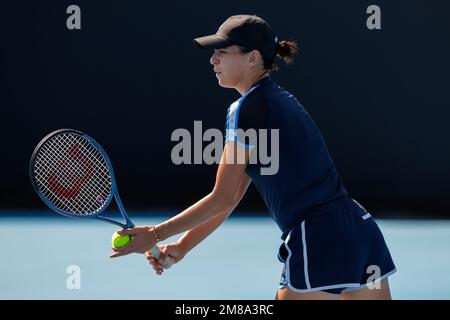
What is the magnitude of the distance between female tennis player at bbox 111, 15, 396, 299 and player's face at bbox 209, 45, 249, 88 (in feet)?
0.17

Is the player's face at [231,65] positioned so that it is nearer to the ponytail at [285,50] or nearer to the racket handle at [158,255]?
the ponytail at [285,50]

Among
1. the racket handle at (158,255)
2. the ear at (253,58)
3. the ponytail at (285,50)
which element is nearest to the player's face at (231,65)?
the ear at (253,58)

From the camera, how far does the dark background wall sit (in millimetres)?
7254

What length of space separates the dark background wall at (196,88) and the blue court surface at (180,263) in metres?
0.87

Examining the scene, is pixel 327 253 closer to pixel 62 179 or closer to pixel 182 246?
pixel 182 246

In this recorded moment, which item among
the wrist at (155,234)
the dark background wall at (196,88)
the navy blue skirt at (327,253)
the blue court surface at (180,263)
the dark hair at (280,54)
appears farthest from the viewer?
the dark background wall at (196,88)

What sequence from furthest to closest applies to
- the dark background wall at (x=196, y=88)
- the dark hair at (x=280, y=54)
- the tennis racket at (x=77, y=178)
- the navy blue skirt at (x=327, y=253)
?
the dark background wall at (x=196, y=88) < the tennis racket at (x=77, y=178) < the dark hair at (x=280, y=54) < the navy blue skirt at (x=327, y=253)

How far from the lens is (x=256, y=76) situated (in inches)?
112

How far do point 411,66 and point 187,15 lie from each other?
1926 mm

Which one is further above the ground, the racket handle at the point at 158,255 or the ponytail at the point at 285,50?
the ponytail at the point at 285,50

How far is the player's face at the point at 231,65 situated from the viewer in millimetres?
2846

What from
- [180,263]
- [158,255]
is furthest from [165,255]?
[180,263]

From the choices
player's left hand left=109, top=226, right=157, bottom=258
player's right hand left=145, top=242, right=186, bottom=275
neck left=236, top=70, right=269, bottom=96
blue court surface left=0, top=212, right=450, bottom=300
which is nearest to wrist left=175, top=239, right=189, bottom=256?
player's right hand left=145, top=242, right=186, bottom=275

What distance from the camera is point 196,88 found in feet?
24.7
